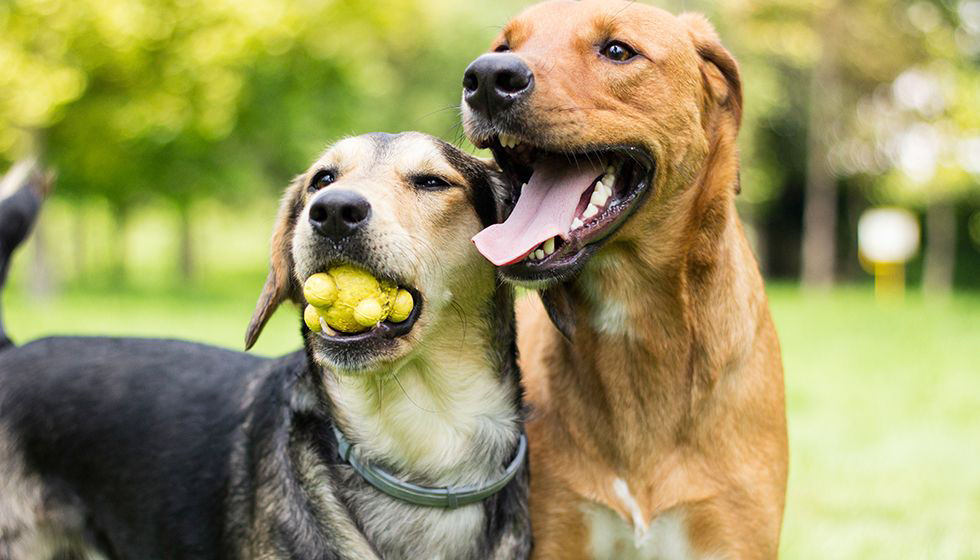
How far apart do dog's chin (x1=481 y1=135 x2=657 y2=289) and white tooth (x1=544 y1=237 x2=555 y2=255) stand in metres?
0.01

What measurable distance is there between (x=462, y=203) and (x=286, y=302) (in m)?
0.98

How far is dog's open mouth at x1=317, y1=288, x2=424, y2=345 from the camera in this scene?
326 centimetres

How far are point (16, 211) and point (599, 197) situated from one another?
2.76 metres

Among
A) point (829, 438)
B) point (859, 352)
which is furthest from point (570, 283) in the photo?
point (859, 352)

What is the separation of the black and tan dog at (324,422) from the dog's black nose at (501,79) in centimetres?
50

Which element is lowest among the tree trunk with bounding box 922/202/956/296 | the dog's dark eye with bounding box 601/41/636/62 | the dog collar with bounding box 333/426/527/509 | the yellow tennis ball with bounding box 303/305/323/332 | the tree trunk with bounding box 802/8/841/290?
the tree trunk with bounding box 922/202/956/296

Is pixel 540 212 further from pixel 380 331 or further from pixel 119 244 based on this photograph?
pixel 119 244

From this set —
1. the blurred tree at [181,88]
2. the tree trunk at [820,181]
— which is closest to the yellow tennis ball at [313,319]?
the blurred tree at [181,88]

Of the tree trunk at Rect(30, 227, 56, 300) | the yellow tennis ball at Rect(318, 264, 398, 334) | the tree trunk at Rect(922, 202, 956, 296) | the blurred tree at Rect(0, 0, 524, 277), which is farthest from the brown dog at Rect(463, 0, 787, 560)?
the tree trunk at Rect(922, 202, 956, 296)

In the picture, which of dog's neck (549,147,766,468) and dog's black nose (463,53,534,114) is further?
dog's neck (549,147,766,468)

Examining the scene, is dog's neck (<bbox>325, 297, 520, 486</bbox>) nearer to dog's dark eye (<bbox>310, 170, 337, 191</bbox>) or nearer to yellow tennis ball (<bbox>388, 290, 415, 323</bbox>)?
yellow tennis ball (<bbox>388, 290, 415, 323</bbox>)

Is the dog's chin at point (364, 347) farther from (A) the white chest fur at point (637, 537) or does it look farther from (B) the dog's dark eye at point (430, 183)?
(A) the white chest fur at point (637, 537)

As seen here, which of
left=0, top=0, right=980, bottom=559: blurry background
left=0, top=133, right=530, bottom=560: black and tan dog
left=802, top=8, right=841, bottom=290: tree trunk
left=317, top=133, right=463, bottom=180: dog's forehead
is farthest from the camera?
left=802, top=8, right=841, bottom=290: tree trunk

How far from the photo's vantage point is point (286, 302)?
4195mm
